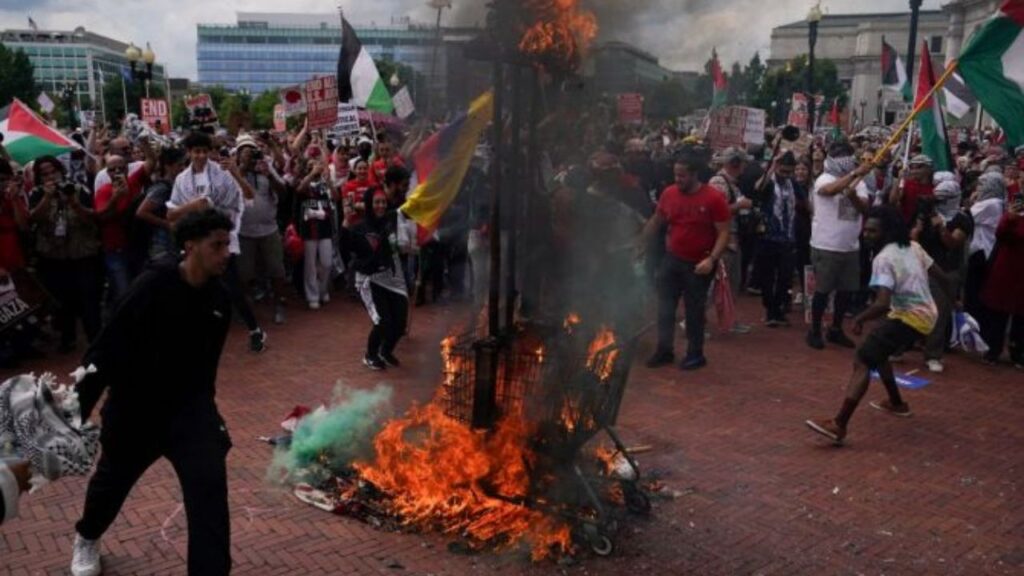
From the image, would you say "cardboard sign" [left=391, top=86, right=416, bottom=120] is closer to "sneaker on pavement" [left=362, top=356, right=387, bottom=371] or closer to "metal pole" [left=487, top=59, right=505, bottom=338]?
"sneaker on pavement" [left=362, top=356, right=387, bottom=371]

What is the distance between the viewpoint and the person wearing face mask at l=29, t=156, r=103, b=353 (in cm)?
821

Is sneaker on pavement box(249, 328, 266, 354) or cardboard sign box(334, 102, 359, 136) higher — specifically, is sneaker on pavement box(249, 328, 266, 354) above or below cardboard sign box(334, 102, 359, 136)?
below

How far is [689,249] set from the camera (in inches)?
325

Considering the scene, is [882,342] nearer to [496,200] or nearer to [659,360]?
[659,360]

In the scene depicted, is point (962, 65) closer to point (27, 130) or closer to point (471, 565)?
point (471, 565)

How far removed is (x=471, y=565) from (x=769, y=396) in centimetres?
399

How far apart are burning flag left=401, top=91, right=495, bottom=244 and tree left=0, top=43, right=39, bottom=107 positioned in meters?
76.1

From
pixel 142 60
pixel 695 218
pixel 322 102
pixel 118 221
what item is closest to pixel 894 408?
pixel 695 218

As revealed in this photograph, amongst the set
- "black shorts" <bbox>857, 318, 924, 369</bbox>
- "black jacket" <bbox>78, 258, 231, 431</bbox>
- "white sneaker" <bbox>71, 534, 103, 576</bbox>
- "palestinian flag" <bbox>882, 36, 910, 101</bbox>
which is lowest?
"white sneaker" <bbox>71, 534, 103, 576</bbox>

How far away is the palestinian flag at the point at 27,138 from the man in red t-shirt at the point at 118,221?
58.4 inches

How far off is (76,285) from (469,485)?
18.0 feet

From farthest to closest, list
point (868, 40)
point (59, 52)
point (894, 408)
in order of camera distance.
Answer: point (59, 52) → point (868, 40) → point (894, 408)

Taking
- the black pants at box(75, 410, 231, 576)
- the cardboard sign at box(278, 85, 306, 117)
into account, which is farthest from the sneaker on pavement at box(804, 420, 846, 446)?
the cardboard sign at box(278, 85, 306, 117)

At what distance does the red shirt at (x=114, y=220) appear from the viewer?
854cm
